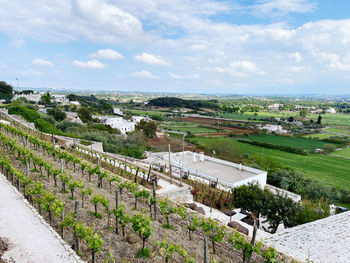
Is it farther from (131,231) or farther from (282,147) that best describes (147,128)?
(131,231)

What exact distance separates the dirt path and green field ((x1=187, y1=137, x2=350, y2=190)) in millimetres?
35761

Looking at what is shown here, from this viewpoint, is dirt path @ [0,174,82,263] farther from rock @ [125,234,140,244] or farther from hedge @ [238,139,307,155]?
hedge @ [238,139,307,155]

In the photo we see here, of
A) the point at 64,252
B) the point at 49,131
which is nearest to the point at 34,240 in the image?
the point at 64,252

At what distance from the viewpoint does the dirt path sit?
19.3 ft

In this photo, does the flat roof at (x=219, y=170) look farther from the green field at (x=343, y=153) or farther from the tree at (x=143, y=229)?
the green field at (x=343, y=153)

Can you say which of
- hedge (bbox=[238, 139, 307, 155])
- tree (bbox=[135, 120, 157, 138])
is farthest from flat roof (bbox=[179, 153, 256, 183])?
hedge (bbox=[238, 139, 307, 155])

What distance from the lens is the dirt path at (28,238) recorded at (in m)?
5.89

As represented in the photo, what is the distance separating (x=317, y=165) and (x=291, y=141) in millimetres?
19136

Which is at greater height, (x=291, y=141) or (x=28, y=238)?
(x=28, y=238)

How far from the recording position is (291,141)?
60.2 metres

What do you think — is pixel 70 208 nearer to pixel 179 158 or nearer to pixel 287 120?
pixel 179 158

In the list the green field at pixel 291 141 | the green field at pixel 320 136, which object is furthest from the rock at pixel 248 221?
the green field at pixel 320 136

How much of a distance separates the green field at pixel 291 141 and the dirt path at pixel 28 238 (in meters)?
56.5

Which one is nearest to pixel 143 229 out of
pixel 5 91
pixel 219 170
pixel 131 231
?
pixel 131 231
